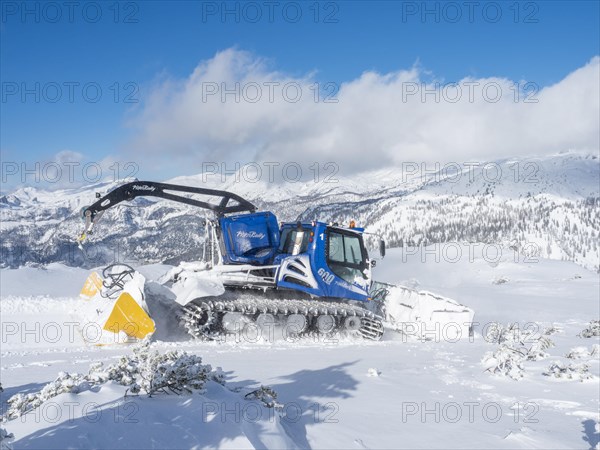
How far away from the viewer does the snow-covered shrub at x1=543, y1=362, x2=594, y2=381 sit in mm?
7285

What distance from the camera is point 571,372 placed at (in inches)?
290

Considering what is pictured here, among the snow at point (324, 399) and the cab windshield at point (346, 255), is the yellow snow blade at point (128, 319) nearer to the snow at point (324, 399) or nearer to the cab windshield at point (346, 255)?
the snow at point (324, 399)

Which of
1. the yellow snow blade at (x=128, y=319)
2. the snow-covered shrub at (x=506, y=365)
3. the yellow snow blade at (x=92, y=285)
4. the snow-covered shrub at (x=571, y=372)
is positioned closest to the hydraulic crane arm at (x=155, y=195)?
the yellow snow blade at (x=128, y=319)

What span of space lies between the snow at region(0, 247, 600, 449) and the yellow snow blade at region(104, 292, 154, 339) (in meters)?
0.68

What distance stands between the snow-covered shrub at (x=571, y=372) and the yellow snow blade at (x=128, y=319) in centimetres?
741

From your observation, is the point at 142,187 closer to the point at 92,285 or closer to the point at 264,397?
the point at 92,285

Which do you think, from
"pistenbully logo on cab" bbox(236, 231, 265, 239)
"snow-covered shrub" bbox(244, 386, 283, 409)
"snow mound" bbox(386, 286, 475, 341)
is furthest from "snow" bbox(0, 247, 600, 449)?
"pistenbully logo on cab" bbox(236, 231, 265, 239)

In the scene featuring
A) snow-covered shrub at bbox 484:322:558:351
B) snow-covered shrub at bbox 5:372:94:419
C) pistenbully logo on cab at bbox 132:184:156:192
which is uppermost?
pistenbully logo on cab at bbox 132:184:156:192

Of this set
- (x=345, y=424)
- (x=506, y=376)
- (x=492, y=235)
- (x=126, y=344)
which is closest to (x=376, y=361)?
(x=506, y=376)

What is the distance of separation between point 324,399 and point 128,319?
5.89 m

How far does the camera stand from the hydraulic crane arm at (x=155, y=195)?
11.8 meters

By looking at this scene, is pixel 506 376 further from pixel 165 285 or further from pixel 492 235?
pixel 492 235

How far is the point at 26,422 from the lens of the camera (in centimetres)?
358

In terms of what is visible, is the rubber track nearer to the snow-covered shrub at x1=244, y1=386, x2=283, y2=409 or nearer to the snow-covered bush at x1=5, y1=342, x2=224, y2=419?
the snow-covered bush at x1=5, y1=342, x2=224, y2=419
